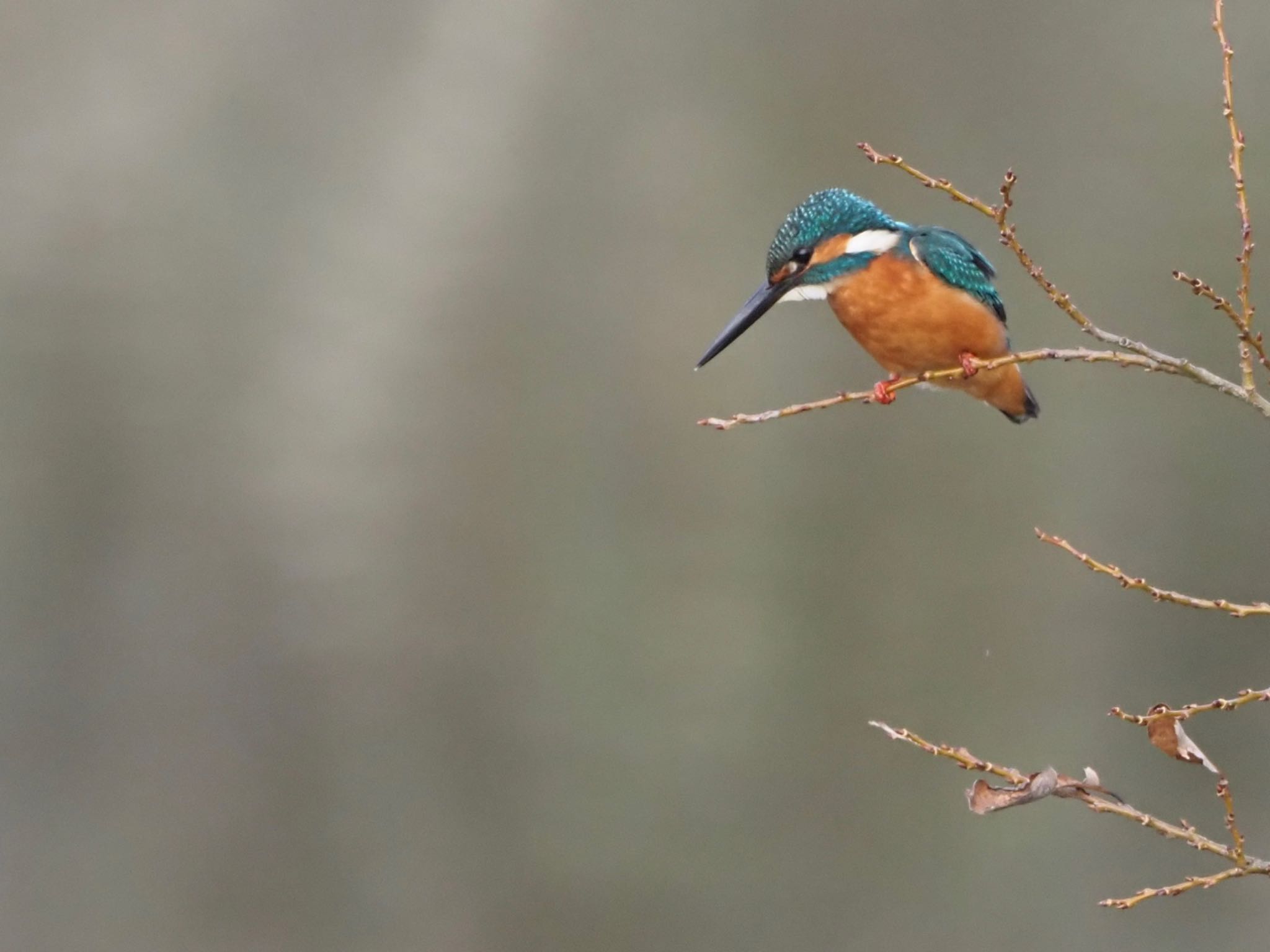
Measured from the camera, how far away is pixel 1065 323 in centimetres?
206

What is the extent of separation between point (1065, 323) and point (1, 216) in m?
1.75

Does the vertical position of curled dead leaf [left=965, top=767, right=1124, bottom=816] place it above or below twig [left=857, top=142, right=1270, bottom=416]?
below

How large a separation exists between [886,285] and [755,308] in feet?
0.42

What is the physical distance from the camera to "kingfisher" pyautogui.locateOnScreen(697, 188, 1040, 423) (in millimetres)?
1123

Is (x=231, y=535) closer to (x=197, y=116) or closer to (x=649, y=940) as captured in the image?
(x=197, y=116)

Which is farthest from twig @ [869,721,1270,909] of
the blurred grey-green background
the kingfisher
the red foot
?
the blurred grey-green background

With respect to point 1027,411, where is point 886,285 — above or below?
above

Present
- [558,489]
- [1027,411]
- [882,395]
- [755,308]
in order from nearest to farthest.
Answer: [882,395], [755,308], [1027,411], [558,489]

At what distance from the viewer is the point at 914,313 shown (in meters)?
1.14

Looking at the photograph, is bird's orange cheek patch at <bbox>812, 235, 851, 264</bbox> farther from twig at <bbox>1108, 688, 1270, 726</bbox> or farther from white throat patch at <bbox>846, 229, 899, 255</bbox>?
twig at <bbox>1108, 688, 1270, 726</bbox>

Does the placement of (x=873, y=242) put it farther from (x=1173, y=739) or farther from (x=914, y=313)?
(x=1173, y=739)

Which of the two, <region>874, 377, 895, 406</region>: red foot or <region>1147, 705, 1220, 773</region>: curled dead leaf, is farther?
<region>874, 377, 895, 406</region>: red foot

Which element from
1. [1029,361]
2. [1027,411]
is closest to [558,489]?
[1027,411]

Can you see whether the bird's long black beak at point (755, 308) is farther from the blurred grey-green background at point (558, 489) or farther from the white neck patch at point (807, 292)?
the blurred grey-green background at point (558, 489)
